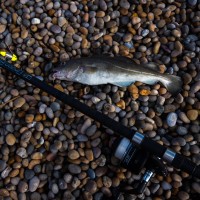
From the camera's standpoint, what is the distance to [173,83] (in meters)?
3.59

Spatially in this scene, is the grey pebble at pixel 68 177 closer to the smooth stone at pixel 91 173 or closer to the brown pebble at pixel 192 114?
the smooth stone at pixel 91 173

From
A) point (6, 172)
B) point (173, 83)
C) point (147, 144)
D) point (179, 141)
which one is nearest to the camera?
point (147, 144)

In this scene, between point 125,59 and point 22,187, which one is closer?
point 22,187

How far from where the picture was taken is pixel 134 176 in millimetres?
3244

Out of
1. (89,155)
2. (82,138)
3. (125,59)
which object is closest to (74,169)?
(89,155)

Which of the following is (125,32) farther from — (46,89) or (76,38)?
(46,89)

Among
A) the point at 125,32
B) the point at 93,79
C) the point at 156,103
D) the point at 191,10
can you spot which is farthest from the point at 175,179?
the point at 191,10

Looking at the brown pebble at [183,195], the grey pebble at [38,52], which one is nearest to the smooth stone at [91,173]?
the brown pebble at [183,195]

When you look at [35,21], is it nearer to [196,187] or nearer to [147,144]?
[147,144]

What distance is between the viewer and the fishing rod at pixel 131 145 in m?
2.67

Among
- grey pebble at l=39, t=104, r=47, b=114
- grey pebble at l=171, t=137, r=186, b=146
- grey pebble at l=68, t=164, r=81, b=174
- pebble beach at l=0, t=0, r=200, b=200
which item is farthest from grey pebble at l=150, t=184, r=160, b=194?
grey pebble at l=39, t=104, r=47, b=114

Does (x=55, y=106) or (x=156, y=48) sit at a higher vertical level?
(x=156, y=48)

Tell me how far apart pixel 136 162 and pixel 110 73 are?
1.10 m

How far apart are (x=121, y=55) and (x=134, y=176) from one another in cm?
148
